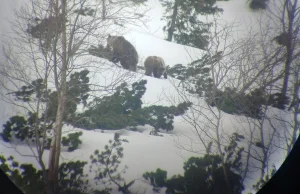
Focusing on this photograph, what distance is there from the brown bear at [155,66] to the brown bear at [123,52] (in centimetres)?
9

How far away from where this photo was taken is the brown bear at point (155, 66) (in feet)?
5.64

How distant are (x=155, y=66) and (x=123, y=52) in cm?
26

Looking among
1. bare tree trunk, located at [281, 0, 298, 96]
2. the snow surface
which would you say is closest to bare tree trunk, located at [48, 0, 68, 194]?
the snow surface

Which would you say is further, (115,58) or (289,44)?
(115,58)

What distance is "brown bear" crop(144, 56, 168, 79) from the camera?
1.72 m

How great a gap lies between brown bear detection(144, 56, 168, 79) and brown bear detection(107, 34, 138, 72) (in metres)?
0.09

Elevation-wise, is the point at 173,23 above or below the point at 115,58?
above

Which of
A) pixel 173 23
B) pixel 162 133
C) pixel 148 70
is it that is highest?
pixel 173 23

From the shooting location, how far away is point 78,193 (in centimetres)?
171

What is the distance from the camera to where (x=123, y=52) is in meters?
1.74

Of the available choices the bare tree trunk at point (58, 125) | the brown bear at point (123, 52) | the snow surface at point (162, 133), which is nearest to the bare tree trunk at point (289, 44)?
the snow surface at point (162, 133)

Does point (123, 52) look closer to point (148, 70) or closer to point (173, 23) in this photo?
point (148, 70)

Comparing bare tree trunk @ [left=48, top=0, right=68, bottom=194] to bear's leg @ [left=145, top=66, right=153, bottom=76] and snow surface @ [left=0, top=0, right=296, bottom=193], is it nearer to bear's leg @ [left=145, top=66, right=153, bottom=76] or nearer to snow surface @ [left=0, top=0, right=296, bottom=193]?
snow surface @ [left=0, top=0, right=296, bottom=193]

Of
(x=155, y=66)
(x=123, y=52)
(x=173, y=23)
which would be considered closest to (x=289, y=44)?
(x=173, y=23)
